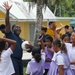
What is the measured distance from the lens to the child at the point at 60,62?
20.3ft

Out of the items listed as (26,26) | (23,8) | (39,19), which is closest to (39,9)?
(39,19)

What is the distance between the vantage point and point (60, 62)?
6.17 m

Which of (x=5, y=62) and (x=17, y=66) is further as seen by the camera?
(x=17, y=66)

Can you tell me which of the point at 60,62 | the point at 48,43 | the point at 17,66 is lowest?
the point at 17,66

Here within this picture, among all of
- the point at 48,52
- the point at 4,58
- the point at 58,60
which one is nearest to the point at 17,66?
the point at 48,52

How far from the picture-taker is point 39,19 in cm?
1841

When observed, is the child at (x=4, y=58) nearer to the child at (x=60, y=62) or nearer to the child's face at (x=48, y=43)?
the child at (x=60, y=62)

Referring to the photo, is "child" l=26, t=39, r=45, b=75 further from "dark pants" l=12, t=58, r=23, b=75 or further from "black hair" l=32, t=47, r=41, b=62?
"dark pants" l=12, t=58, r=23, b=75

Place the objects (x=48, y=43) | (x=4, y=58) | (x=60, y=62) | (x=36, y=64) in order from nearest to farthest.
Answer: (x=4, y=58), (x=60, y=62), (x=36, y=64), (x=48, y=43)

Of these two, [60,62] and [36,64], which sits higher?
[60,62]

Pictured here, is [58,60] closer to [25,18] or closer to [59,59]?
[59,59]

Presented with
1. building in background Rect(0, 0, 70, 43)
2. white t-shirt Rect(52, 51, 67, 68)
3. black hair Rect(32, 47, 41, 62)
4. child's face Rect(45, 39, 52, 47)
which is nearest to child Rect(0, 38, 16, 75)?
black hair Rect(32, 47, 41, 62)

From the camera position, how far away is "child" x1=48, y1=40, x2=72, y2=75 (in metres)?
6.18

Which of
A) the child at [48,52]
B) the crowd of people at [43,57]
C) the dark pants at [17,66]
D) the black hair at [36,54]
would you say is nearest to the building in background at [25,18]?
the dark pants at [17,66]
